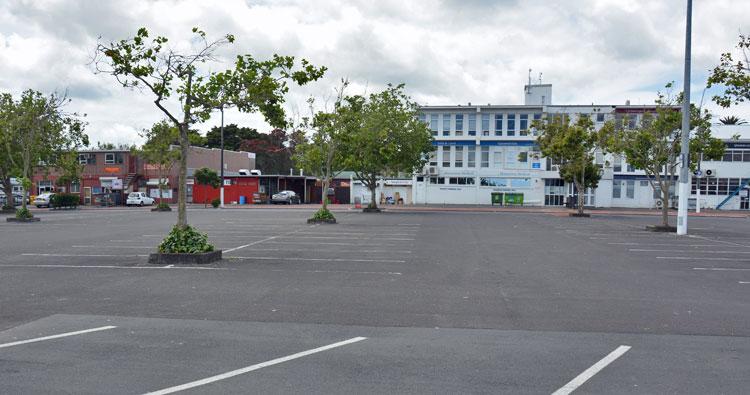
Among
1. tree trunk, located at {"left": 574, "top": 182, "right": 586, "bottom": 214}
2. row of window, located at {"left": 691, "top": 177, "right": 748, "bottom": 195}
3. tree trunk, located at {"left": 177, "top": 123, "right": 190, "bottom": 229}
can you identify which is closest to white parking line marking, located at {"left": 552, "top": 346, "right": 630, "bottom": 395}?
tree trunk, located at {"left": 177, "top": 123, "right": 190, "bottom": 229}

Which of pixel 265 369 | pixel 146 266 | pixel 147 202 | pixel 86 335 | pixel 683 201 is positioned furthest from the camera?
pixel 147 202

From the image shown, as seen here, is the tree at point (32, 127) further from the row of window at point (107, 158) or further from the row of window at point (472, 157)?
the row of window at point (472, 157)

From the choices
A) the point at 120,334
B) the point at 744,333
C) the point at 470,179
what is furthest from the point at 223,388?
the point at 470,179

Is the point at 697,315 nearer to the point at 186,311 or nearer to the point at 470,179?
the point at 186,311

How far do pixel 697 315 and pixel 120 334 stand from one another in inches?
308

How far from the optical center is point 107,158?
2483 inches

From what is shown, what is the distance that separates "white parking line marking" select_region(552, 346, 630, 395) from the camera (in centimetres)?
529

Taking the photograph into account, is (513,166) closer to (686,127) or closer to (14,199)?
(686,127)

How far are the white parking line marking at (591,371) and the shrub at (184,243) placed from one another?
9.92 meters

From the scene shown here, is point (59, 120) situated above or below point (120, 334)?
above

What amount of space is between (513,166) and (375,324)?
5546 cm

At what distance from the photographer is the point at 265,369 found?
582cm

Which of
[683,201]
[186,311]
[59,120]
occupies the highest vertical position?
[59,120]

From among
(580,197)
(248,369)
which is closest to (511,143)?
(580,197)
